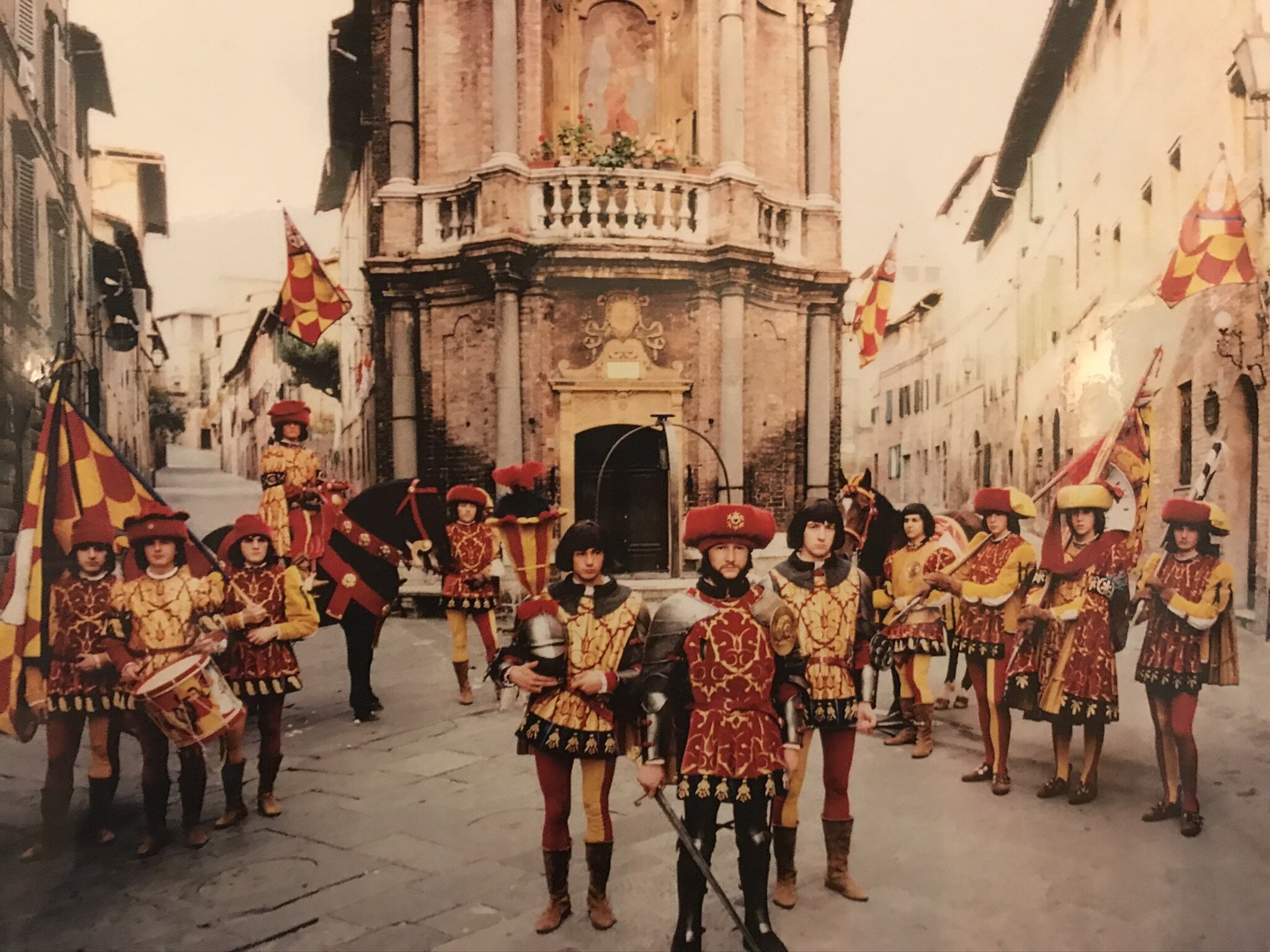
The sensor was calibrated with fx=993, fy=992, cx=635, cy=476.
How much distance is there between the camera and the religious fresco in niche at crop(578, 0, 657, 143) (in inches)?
201

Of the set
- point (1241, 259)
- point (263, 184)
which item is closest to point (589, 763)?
point (263, 184)

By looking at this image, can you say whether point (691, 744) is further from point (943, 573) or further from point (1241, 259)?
point (1241, 259)

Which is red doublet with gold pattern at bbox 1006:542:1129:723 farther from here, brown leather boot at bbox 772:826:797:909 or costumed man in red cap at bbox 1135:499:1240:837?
brown leather boot at bbox 772:826:797:909

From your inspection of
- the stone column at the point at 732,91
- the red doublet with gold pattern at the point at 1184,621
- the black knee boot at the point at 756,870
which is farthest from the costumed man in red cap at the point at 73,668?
the red doublet with gold pattern at the point at 1184,621

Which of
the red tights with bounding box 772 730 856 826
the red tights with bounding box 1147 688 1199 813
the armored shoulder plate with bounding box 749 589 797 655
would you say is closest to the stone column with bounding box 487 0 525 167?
the armored shoulder plate with bounding box 749 589 797 655

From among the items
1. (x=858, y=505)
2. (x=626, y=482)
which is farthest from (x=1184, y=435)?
(x=626, y=482)

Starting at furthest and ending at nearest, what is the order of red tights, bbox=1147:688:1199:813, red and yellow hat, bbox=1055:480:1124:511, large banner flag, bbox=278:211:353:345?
large banner flag, bbox=278:211:353:345
red and yellow hat, bbox=1055:480:1124:511
red tights, bbox=1147:688:1199:813

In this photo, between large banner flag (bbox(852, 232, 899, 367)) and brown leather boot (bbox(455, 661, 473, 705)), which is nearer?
large banner flag (bbox(852, 232, 899, 367))

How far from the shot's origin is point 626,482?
4.69m

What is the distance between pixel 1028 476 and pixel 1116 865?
1.68m

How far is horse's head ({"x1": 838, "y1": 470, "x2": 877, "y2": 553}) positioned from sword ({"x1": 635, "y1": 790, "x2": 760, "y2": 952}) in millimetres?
1963

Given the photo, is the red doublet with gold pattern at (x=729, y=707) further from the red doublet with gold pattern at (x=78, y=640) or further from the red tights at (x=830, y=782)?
the red doublet with gold pattern at (x=78, y=640)

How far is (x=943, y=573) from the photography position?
4742 mm

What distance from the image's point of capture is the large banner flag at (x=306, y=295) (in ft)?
14.2
